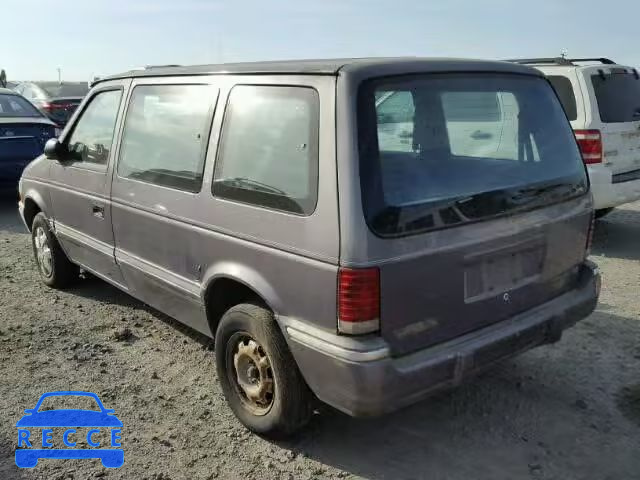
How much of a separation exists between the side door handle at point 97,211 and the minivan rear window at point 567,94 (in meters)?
4.63

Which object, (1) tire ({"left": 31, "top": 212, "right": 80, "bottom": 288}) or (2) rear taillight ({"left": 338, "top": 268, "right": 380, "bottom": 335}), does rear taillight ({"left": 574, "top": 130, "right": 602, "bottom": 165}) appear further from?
(1) tire ({"left": 31, "top": 212, "right": 80, "bottom": 288})

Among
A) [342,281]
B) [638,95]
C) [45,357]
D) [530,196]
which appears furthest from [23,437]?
[638,95]

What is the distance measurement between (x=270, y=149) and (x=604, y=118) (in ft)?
15.5

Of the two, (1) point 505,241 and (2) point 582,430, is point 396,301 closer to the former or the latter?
(1) point 505,241

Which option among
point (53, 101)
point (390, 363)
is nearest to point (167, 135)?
point (390, 363)

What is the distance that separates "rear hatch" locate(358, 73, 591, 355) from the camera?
2561mm

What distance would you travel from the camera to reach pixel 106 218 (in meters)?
4.21

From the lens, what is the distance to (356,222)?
2.47 m

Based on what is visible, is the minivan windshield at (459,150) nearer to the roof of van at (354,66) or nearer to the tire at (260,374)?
the roof of van at (354,66)

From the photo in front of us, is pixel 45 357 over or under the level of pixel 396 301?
under

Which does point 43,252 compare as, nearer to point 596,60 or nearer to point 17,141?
point 17,141

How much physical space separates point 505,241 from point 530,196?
34cm

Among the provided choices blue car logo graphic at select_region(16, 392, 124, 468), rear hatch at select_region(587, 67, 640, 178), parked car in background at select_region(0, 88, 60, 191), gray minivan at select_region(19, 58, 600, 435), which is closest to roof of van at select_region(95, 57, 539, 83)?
gray minivan at select_region(19, 58, 600, 435)

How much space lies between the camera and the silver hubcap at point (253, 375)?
306 cm
